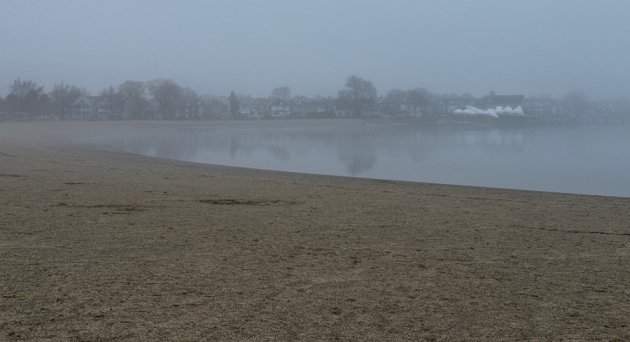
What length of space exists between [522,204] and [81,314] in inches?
377

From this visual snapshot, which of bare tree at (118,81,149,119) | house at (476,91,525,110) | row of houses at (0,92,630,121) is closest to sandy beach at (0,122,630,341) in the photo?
row of houses at (0,92,630,121)

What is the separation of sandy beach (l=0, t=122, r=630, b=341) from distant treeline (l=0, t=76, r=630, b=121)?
78.9m

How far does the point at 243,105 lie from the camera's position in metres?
136

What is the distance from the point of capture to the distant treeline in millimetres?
90500

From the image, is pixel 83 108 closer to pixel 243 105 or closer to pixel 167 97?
pixel 167 97

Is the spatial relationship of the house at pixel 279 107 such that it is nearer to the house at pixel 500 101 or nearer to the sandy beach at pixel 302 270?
the house at pixel 500 101

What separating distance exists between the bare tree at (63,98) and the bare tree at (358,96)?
45.9 m

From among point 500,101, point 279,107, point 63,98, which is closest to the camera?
point 63,98

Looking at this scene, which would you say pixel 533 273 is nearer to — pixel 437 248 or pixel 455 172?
pixel 437 248

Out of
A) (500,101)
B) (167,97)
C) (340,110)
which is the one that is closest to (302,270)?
(167,97)

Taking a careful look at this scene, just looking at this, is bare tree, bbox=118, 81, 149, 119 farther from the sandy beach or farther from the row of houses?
the sandy beach

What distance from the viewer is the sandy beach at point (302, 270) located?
4.04 m

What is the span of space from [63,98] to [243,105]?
162ft

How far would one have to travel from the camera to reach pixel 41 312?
4145 millimetres
